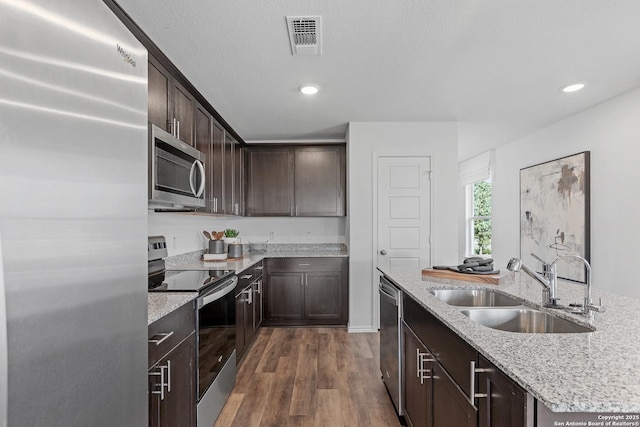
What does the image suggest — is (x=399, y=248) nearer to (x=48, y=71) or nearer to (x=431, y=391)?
(x=431, y=391)

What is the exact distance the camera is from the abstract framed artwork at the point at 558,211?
11.7 ft

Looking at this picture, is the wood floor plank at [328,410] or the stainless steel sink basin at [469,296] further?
the wood floor plank at [328,410]

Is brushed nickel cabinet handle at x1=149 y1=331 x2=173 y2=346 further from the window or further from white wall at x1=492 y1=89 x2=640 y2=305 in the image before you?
the window

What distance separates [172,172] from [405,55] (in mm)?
1733

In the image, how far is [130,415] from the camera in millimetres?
909

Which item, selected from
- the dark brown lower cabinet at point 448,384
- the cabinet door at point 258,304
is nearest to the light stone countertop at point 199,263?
the cabinet door at point 258,304

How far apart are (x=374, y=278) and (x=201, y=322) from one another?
2409mm

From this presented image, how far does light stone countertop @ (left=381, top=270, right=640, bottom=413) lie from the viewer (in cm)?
76

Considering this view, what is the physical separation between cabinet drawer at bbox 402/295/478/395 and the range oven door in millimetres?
1178

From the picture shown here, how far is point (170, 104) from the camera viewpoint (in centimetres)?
241

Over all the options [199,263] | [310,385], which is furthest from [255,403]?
→ [199,263]

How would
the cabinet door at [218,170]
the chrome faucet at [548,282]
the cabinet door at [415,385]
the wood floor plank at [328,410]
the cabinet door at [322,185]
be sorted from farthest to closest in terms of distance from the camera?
the cabinet door at [322,185] → the cabinet door at [218,170] → the wood floor plank at [328,410] → the cabinet door at [415,385] → the chrome faucet at [548,282]

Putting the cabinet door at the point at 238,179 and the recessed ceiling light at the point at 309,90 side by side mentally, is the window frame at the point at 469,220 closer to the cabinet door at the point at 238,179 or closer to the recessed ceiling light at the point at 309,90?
the cabinet door at the point at 238,179

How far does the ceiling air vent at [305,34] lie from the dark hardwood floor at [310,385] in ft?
7.83
